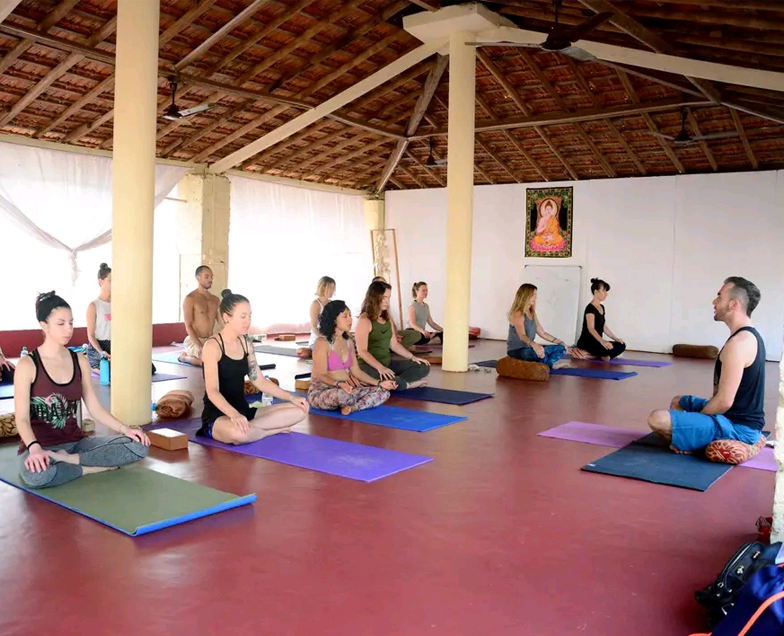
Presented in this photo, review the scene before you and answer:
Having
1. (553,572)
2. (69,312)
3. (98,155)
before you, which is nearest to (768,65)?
(553,572)

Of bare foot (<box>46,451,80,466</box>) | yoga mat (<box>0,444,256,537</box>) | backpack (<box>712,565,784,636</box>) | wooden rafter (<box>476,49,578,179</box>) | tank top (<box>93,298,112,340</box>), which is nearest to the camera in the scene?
backpack (<box>712,565,784,636</box>)

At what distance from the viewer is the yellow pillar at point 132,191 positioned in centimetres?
514

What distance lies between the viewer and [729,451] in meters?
4.35

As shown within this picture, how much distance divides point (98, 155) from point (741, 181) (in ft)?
30.7

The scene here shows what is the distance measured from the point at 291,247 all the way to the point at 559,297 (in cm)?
484

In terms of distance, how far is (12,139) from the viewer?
9.11m

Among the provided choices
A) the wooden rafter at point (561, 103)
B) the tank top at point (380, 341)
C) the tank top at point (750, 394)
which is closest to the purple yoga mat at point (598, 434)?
the tank top at point (750, 394)

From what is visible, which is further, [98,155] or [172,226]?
[172,226]

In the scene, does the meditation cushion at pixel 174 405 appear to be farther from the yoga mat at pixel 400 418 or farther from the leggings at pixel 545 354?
the leggings at pixel 545 354

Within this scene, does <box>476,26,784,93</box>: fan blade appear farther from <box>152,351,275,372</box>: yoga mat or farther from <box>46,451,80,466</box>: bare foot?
<box>46,451,80,466</box>: bare foot

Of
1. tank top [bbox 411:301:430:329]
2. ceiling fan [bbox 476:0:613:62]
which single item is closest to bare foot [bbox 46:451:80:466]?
ceiling fan [bbox 476:0:613:62]

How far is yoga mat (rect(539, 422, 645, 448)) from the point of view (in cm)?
504

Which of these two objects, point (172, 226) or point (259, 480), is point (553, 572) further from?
point (172, 226)

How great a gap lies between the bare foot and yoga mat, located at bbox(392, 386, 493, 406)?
346 cm
